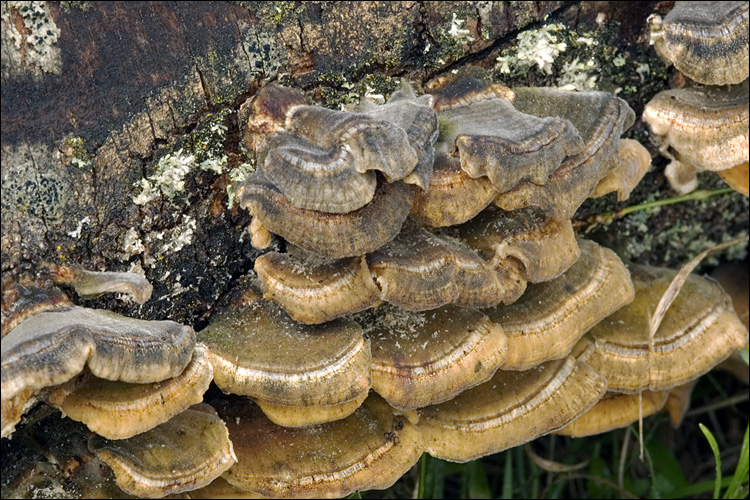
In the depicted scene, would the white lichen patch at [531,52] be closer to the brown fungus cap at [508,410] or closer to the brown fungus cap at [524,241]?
the brown fungus cap at [524,241]

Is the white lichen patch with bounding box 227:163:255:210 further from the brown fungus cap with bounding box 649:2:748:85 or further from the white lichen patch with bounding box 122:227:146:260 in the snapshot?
the brown fungus cap with bounding box 649:2:748:85

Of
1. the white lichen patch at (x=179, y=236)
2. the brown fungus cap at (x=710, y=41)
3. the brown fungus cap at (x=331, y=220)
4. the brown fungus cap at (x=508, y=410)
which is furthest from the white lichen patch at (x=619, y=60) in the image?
the white lichen patch at (x=179, y=236)

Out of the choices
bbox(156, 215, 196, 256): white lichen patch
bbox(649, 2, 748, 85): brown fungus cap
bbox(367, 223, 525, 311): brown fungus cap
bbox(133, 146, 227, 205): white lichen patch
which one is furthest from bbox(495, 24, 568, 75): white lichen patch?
bbox(156, 215, 196, 256): white lichen patch

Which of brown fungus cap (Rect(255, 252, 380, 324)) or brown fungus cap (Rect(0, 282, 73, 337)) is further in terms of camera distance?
brown fungus cap (Rect(255, 252, 380, 324))

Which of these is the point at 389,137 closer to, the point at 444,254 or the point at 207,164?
the point at 444,254

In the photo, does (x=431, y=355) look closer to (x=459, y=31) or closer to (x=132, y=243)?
(x=132, y=243)

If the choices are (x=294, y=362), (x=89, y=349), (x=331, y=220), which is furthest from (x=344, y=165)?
(x=89, y=349)

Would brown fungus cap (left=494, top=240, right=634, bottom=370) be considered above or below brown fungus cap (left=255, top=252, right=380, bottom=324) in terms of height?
below
